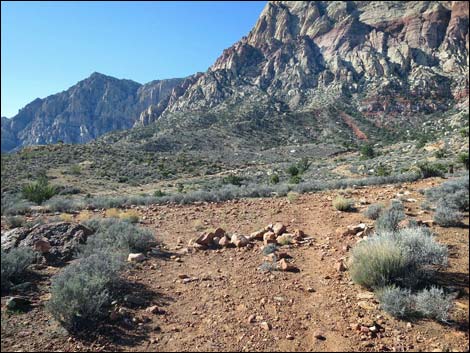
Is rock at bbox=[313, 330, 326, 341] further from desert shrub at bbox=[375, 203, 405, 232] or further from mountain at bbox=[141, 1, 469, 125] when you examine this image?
mountain at bbox=[141, 1, 469, 125]

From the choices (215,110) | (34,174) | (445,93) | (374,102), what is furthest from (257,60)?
(34,174)

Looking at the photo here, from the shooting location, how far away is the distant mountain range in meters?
87.0

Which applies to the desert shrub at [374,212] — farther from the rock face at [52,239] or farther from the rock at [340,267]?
the rock face at [52,239]

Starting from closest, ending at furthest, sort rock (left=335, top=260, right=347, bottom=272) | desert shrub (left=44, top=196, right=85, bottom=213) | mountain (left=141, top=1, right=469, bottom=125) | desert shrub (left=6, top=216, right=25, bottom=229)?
rock (left=335, top=260, right=347, bottom=272), desert shrub (left=6, top=216, right=25, bottom=229), desert shrub (left=44, top=196, right=85, bottom=213), mountain (left=141, top=1, right=469, bottom=125)

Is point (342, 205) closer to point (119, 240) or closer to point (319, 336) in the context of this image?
point (319, 336)

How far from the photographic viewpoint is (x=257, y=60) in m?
129

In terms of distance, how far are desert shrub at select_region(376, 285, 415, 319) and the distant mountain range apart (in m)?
66.8

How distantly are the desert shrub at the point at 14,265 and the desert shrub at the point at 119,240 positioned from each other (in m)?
1.03

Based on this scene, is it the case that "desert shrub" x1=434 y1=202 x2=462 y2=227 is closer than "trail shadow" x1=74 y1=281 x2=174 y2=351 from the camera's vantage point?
No

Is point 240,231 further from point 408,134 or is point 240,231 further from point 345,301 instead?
point 408,134

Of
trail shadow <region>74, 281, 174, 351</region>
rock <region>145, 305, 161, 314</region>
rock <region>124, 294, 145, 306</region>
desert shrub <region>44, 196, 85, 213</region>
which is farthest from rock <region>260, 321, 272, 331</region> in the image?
desert shrub <region>44, 196, 85, 213</region>

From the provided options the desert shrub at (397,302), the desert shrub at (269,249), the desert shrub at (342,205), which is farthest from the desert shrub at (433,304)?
the desert shrub at (342,205)

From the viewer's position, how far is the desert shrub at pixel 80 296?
487 centimetres

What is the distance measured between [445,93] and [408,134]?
27455 millimetres
